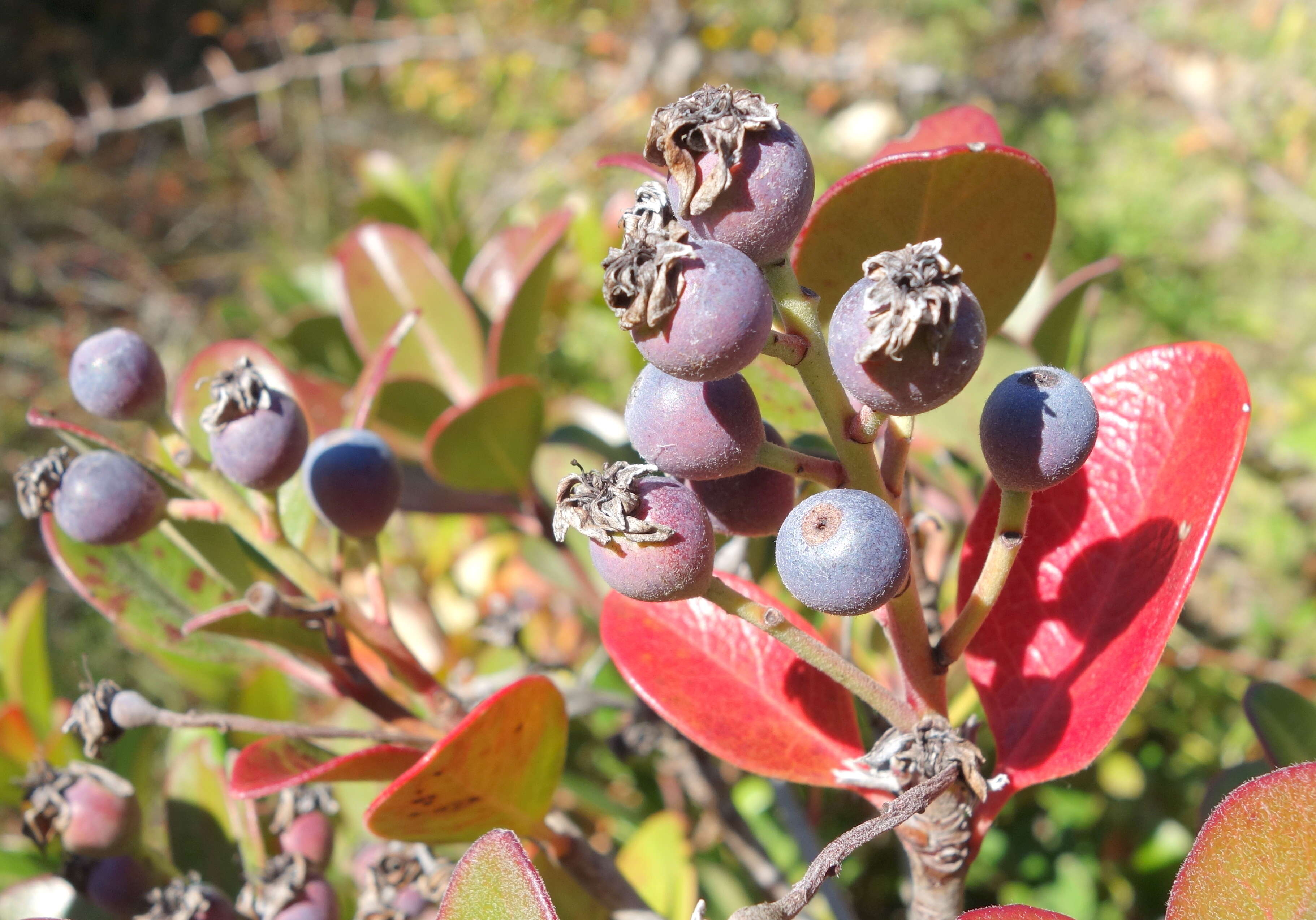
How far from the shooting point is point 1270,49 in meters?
4.54

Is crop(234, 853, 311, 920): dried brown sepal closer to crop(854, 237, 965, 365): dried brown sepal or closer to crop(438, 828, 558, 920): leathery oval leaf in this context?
crop(438, 828, 558, 920): leathery oval leaf

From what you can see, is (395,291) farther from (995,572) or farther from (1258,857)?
(1258,857)

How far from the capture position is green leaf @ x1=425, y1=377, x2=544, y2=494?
1.31 meters

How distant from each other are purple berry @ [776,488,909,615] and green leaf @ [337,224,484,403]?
112 centimetres

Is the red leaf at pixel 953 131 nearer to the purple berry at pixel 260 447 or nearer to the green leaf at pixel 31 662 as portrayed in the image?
the purple berry at pixel 260 447

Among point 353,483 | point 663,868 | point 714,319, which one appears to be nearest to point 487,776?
point 353,483

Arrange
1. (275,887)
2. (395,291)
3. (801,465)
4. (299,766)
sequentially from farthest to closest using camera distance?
(395,291)
(275,887)
(299,766)
(801,465)

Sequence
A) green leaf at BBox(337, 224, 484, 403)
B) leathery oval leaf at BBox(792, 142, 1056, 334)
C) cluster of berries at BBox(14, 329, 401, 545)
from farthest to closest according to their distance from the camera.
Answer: green leaf at BBox(337, 224, 484, 403) < cluster of berries at BBox(14, 329, 401, 545) < leathery oval leaf at BBox(792, 142, 1056, 334)

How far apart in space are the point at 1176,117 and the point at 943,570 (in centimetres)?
478

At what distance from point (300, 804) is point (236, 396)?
55 centimetres

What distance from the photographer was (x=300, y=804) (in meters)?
1.14

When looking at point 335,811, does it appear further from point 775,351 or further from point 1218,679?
point 1218,679

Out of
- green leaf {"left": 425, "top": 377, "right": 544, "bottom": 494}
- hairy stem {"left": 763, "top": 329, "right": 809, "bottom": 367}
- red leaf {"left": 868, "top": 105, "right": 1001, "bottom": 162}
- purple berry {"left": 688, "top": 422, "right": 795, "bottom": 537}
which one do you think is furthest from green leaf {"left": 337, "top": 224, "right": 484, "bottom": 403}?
hairy stem {"left": 763, "top": 329, "right": 809, "bottom": 367}

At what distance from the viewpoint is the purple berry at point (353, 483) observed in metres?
0.92
